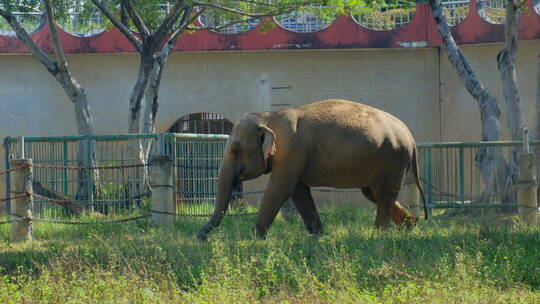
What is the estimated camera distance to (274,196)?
10.8 m

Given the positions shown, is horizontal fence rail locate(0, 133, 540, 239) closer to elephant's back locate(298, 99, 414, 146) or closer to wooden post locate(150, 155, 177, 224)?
wooden post locate(150, 155, 177, 224)

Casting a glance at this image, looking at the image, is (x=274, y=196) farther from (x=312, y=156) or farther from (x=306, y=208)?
(x=306, y=208)

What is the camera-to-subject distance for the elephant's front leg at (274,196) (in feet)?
35.4

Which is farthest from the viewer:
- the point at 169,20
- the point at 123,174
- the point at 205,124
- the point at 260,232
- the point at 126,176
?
the point at 205,124

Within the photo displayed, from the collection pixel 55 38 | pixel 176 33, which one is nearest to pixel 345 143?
pixel 176 33

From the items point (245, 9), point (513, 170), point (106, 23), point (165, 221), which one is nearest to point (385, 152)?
point (165, 221)

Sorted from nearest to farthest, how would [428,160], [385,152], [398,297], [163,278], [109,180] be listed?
1. [398,297]
2. [163,278]
3. [385,152]
4. [109,180]
5. [428,160]

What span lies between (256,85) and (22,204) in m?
9.53

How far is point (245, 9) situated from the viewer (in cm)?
1905

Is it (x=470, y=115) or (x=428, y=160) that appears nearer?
(x=428, y=160)

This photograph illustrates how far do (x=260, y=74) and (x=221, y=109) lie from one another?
1.22m

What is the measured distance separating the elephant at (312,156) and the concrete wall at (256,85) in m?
8.99

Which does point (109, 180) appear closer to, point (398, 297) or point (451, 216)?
point (451, 216)

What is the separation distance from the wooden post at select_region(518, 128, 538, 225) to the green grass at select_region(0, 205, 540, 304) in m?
1.52
